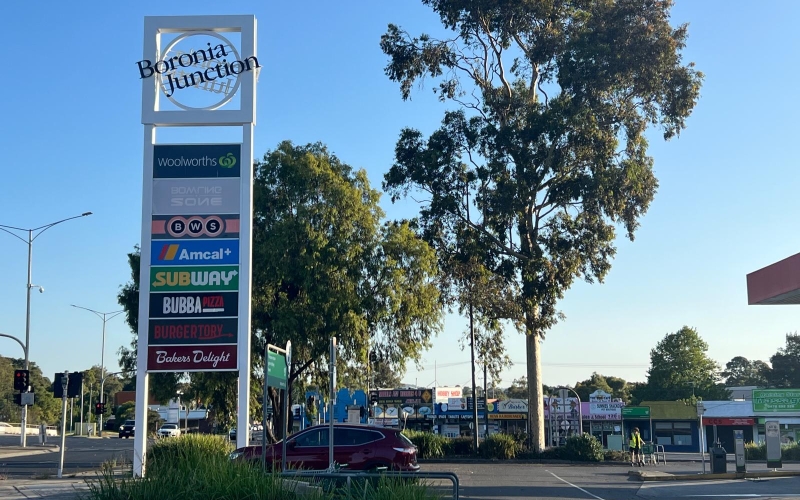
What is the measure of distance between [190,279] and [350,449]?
18.8 ft

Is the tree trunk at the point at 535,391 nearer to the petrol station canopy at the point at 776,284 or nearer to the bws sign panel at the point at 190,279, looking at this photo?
the petrol station canopy at the point at 776,284

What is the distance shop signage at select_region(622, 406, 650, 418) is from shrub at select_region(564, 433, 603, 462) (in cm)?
3298

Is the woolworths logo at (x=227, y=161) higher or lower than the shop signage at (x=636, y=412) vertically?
higher

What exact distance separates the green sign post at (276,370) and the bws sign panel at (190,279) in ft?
23.8

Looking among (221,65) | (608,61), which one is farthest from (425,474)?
(608,61)

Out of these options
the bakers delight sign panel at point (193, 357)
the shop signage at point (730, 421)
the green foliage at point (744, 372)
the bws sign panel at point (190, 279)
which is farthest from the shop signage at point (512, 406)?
the green foliage at point (744, 372)

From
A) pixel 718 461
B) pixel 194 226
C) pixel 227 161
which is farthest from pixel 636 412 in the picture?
pixel 194 226

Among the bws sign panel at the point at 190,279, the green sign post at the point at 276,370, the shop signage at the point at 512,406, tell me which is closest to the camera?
the green sign post at the point at 276,370

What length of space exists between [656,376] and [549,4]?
65719mm

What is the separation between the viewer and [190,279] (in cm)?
2103

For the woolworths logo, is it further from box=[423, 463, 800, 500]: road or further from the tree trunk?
the tree trunk

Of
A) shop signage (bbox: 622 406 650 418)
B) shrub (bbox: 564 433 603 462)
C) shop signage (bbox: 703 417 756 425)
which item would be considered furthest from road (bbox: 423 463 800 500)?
shop signage (bbox: 703 417 756 425)

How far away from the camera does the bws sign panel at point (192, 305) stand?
2089 cm

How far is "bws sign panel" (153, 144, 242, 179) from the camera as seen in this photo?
846 inches
